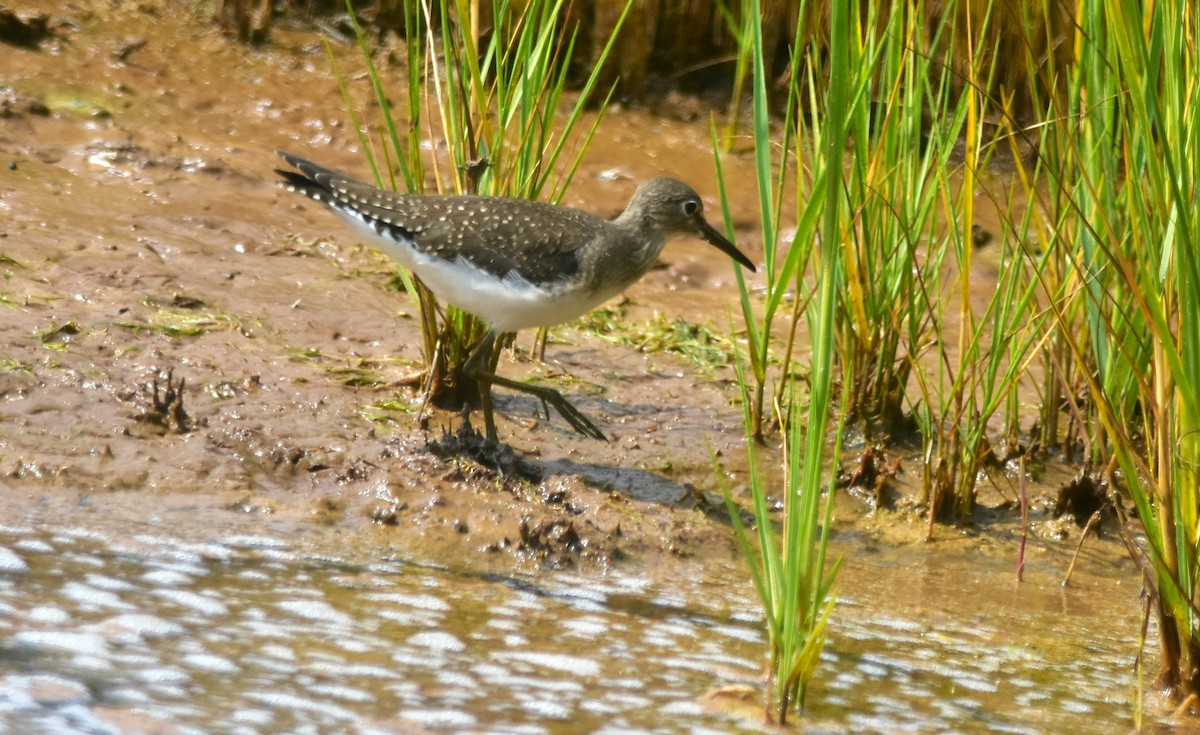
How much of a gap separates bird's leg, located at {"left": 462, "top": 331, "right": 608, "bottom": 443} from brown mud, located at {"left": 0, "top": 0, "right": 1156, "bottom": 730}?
112 mm

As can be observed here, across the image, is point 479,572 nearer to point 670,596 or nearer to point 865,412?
point 670,596

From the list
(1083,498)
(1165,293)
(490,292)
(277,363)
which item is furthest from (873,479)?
(277,363)

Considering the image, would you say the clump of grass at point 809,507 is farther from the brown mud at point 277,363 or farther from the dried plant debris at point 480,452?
the dried plant debris at point 480,452

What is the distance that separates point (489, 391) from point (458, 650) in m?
1.75

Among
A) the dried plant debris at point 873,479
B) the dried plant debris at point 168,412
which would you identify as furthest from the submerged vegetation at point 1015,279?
the dried plant debris at point 168,412

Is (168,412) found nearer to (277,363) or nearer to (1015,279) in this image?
(277,363)

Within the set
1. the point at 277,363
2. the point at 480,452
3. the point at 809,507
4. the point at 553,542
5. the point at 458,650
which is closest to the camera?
the point at 809,507

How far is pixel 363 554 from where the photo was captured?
13.9 feet

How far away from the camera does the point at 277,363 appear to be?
5.52 m

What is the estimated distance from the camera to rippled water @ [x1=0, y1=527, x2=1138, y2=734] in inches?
120

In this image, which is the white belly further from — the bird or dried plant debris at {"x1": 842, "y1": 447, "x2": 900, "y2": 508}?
dried plant debris at {"x1": 842, "y1": 447, "x2": 900, "y2": 508}

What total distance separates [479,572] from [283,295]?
242 cm

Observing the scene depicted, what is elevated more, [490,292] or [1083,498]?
[490,292]

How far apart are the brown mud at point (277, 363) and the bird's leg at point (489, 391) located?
4.4 inches
